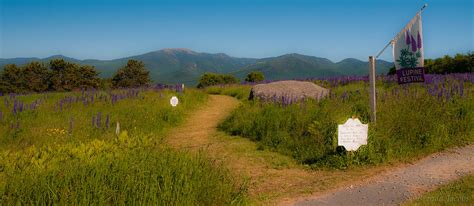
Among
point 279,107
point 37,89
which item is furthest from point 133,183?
point 37,89

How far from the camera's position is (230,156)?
27.9 feet

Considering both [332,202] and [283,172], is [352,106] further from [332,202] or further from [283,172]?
[332,202]

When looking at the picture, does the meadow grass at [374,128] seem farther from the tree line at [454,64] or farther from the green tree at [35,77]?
the green tree at [35,77]

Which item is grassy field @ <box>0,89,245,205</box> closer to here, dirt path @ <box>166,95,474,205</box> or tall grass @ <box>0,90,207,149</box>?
dirt path @ <box>166,95,474,205</box>

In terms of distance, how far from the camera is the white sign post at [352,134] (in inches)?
279

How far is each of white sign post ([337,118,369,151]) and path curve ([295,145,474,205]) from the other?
29.4 inches

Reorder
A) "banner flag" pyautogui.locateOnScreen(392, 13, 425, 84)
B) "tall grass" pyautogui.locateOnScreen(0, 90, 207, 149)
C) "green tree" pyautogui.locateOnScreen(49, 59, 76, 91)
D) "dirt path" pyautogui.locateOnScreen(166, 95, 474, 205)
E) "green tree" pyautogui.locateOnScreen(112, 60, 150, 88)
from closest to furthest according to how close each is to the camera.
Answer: "dirt path" pyautogui.locateOnScreen(166, 95, 474, 205)
"banner flag" pyautogui.locateOnScreen(392, 13, 425, 84)
"tall grass" pyautogui.locateOnScreen(0, 90, 207, 149)
"green tree" pyautogui.locateOnScreen(49, 59, 76, 91)
"green tree" pyautogui.locateOnScreen(112, 60, 150, 88)

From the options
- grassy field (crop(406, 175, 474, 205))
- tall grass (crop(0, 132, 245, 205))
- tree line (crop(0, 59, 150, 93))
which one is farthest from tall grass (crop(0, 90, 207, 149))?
tree line (crop(0, 59, 150, 93))

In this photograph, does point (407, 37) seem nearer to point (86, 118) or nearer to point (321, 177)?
point (321, 177)

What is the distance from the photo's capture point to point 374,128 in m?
7.95

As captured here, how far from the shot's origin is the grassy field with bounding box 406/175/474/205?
5258 mm

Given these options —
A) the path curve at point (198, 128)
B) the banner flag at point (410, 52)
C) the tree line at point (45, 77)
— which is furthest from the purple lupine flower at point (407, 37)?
the tree line at point (45, 77)

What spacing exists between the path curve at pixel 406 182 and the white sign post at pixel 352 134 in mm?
747

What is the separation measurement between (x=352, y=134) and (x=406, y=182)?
1.23 m
